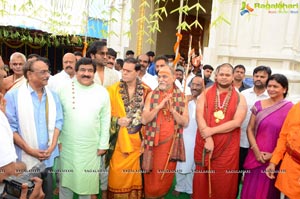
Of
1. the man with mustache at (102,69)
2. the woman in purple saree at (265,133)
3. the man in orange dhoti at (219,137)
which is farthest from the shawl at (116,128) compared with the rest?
the woman in purple saree at (265,133)

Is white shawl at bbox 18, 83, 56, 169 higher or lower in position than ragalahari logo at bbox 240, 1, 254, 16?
lower

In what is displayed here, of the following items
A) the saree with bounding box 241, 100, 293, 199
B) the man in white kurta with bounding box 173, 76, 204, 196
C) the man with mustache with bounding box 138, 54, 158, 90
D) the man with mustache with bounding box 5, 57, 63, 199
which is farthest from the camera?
the man with mustache with bounding box 138, 54, 158, 90

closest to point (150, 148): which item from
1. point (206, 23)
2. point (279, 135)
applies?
point (279, 135)

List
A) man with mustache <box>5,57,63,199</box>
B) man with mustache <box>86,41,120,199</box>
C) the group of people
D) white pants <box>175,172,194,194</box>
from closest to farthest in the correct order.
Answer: man with mustache <box>5,57,63,199</box>, the group of people, man with mustache <box>86,41,120,199</box>, white pants <box>175,172,194,194</box>

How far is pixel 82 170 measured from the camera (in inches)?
115

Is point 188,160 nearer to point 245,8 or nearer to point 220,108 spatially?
point 220,108

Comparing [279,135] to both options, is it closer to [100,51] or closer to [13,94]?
[100,51]

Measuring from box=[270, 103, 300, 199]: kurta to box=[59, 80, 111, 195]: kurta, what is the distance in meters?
1.76

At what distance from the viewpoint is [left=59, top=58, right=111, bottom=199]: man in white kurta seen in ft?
9.53

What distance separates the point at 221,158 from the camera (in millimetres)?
3178

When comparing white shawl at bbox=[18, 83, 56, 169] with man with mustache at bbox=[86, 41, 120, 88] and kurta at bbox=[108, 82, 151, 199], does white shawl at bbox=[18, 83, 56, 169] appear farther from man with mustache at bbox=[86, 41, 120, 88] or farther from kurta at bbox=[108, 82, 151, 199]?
man with mustache at bbox=[86, 41, 120, 88]

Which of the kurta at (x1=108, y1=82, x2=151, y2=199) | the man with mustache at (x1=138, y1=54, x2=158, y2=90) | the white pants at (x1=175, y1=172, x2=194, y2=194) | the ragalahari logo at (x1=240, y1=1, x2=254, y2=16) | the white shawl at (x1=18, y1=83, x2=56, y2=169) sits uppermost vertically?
the ragalahari logo at (x1=240, y1=1, x2=254, y2=16)

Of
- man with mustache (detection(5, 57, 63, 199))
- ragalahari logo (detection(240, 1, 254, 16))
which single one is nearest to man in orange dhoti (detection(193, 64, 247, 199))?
man with mustache (detection(5, 57, 63, 199))

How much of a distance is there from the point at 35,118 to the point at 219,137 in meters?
1.89
